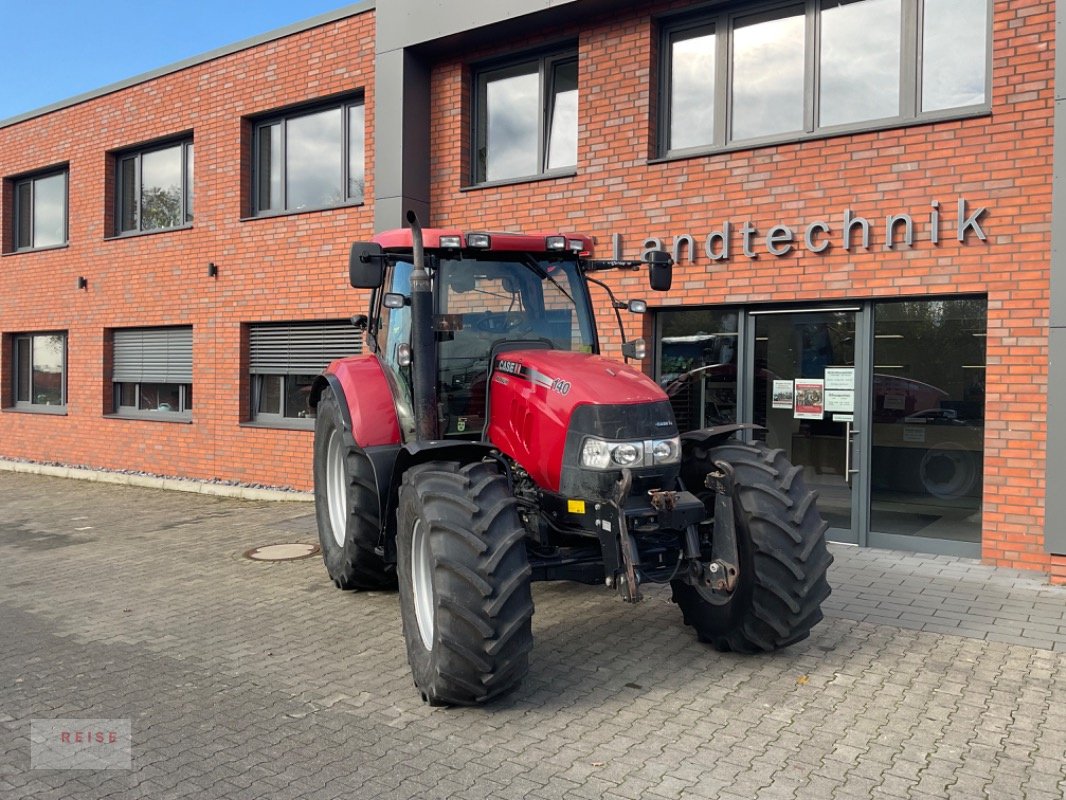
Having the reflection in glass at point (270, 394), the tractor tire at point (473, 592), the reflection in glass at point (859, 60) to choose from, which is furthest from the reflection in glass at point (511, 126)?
the tractor tire at point (473, 592)

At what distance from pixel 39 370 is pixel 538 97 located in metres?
10.7

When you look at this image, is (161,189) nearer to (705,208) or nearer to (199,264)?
(199,264)

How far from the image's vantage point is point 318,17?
11.5m

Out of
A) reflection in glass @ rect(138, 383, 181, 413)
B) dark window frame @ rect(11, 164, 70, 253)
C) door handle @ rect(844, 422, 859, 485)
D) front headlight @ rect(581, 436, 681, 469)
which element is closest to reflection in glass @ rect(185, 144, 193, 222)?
reflection in glass @ rect(138, 383, 181, 413)

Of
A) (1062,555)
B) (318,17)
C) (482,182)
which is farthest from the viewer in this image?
(318,17)

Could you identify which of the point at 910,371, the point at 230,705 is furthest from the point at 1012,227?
the point at 230,705

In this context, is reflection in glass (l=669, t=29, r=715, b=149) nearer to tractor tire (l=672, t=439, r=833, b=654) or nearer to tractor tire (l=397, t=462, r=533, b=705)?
tractor tire (l=672, t=439, r=833, b=654)

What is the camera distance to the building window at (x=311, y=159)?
11.5m

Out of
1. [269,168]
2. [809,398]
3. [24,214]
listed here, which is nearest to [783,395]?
[809,398]

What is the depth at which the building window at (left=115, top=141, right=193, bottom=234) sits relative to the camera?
43.4 ft

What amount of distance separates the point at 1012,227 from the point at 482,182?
18.8 feet

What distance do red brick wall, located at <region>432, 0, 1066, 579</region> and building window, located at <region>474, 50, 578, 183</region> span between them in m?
0.37

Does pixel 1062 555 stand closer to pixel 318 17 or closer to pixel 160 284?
pixel 318 17

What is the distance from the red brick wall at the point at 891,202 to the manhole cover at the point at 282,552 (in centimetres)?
365
